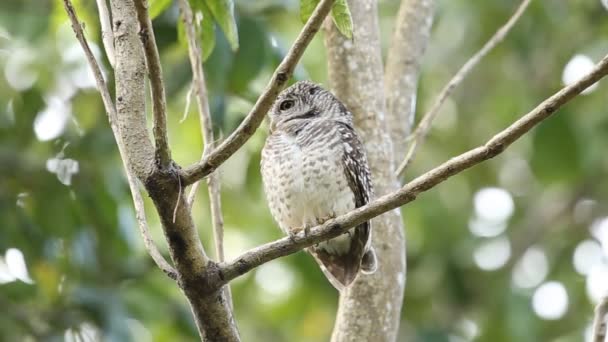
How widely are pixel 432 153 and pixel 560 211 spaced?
1.12m

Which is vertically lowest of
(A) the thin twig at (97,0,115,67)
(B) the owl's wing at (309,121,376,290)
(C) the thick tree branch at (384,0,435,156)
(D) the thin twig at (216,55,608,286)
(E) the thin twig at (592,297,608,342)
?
(E) the thin twig at (592,297,608,342)

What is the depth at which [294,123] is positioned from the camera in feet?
15.5

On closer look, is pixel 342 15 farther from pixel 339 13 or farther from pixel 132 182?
pixel 132 182

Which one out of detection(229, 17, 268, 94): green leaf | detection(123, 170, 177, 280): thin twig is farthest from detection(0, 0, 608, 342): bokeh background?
detection(123, 170, 177, 280): thin twig

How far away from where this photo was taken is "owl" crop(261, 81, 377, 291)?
4.29m

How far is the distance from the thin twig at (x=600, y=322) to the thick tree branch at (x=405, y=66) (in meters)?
1.63

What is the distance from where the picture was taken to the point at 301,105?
4855 millimetres

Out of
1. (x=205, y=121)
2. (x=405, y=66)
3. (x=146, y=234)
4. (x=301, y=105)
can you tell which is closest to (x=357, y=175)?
(x=405, y=66)

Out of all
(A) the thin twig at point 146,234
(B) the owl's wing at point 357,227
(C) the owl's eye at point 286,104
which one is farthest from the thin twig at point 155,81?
(C) the owl's eye at point 286,104

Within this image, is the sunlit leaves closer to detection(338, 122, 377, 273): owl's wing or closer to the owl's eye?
detection(338, 122, 377, 273): owl's wing

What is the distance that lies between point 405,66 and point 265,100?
1890 millimetres

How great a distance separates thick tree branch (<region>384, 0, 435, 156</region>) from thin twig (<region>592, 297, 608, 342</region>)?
1632mm

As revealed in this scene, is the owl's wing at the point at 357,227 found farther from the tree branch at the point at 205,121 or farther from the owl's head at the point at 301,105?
the tree branch at the point at 205,121

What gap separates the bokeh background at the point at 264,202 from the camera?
17.6ft
